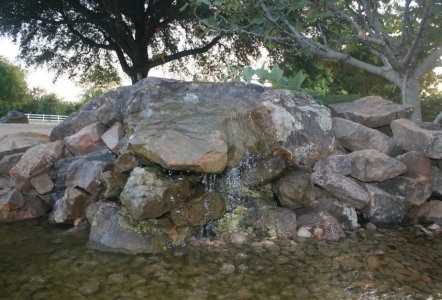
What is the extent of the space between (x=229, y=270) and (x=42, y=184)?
11.0 feet

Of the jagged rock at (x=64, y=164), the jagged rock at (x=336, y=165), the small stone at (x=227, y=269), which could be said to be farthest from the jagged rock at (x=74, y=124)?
the small stone at (x=227, y=269)

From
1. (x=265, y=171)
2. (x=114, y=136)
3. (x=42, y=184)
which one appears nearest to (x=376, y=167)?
(x=265, y=171)

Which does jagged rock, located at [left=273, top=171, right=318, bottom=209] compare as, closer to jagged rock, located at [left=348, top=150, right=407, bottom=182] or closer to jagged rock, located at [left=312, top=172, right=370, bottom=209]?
jagged rock, located at [left=312, top=172, right=370, bottom=209]

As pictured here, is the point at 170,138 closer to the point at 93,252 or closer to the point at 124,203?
the point at 124,203

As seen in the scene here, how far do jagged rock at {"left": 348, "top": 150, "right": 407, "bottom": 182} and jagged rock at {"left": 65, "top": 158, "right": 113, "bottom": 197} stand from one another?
3.21 m

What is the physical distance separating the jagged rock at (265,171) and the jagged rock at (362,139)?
4.55 ft

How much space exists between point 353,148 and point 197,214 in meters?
2.62

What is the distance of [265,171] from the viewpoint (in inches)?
184

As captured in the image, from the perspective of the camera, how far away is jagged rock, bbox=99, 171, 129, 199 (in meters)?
4.52

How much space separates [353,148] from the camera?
18.1 feet

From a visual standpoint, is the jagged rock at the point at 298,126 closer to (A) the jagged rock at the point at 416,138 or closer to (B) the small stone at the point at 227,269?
(A) the jagged rock at the point at 416,138

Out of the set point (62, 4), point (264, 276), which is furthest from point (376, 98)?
point (62, 4)

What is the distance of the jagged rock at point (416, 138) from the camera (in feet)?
17.1

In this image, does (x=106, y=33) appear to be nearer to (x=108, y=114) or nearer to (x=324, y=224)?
(x=108, y=114)
